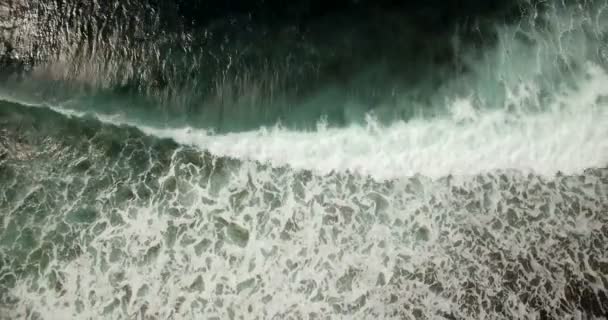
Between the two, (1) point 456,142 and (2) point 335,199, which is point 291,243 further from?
(1) point 456,142

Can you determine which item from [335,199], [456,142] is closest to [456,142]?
[456,142]

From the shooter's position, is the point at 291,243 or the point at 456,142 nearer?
the point at 291,243

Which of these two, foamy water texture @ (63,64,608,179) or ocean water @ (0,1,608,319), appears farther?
foamy water texture @ (63,64,608,179)

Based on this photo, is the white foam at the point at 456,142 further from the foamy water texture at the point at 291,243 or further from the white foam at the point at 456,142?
the foamy water texture at the point at 291,243

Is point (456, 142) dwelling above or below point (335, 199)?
above

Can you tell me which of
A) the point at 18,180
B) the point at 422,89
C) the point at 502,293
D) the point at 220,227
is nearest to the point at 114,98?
the point at 18,180

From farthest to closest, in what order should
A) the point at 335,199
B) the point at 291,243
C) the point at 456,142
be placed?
1. the point at 456,142
2. the point at 335,199
3. the point at 291,243

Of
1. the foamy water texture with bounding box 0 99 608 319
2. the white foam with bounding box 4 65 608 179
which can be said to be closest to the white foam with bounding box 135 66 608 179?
the white foam with bounding box 4 65 608 179

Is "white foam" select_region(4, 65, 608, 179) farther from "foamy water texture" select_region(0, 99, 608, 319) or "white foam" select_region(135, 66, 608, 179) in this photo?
"foamy water texture" select_region(0, 99, 608, 319)
